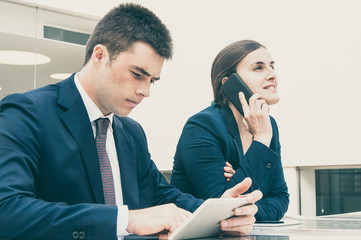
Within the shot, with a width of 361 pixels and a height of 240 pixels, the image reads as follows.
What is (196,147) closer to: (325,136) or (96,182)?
(96,182)

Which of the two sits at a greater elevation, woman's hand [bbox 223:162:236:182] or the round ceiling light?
the round ceiling light

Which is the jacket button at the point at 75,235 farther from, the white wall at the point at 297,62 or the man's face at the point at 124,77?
the white wall at the point at 297,62

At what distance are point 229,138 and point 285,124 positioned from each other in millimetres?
2744

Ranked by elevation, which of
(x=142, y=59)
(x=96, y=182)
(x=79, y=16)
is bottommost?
(x=96, y=182)

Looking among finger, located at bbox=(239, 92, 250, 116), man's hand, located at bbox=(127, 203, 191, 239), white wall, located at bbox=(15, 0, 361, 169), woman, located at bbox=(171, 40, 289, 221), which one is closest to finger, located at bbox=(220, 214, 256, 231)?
man's hand, located at bbox=(127, 203, 191, 239)

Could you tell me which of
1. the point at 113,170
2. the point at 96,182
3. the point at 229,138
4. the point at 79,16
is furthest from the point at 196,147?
the point at 79,16

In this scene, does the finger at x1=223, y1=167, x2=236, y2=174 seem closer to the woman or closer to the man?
the woman

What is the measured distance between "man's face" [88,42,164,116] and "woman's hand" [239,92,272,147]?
643 millimetres

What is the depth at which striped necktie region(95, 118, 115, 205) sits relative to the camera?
1458 mm

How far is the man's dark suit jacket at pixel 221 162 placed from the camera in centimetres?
187

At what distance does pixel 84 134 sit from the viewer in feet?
4.70

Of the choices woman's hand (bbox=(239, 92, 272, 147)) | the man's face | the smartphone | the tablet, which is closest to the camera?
the tablet

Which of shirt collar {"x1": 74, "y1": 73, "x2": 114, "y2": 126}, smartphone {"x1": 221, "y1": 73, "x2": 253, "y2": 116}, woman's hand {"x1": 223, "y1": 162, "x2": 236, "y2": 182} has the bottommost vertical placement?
woman's hand {"x1": 223, "y1": 162, "x2": 236, "y2": 182}

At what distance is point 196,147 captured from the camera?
2033mm
